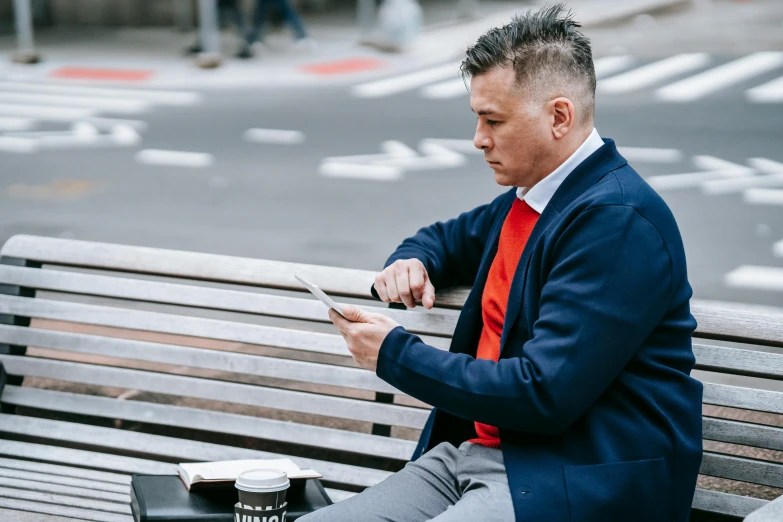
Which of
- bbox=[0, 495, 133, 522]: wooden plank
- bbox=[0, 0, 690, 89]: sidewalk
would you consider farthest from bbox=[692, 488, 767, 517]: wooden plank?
bbox=[0, 0, 690, 89]: sidewalk

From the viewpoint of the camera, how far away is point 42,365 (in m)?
3.87

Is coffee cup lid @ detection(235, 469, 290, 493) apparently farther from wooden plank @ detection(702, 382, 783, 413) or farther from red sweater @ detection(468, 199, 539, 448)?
wooden plank @ detection(702, 382, 783, 413)

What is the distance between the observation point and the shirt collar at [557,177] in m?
2.75

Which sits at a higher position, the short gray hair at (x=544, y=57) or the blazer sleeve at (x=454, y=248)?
the short gray hair at (x=544, y=57)

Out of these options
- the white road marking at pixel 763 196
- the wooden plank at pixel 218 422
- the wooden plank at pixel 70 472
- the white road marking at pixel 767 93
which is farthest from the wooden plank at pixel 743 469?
the white road marking at pixel 767 93

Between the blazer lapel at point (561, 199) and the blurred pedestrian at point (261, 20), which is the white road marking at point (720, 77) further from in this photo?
the blazer lapel at point (561, 199)

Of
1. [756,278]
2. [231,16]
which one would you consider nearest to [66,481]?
[756,278]

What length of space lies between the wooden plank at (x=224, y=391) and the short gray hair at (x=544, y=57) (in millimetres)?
1254

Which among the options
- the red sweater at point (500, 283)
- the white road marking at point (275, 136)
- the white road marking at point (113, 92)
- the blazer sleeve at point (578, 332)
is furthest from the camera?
the white road marking at point (113, 92)

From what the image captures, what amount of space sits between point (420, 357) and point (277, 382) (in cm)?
304

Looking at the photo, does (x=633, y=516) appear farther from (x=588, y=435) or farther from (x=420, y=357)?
(x=420, y=357)

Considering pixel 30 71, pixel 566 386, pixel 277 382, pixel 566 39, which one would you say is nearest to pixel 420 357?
pixel 566 386

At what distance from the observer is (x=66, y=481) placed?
3.54m

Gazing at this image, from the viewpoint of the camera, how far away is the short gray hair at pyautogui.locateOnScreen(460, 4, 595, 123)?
8.74ft
